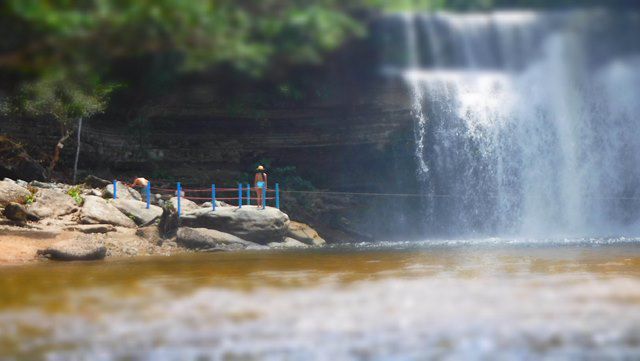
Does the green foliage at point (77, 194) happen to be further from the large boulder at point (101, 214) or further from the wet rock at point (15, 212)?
the wet rock at point (15, 212)

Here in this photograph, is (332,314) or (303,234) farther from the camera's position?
(303,234)

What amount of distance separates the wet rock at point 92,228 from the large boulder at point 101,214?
0.30 metres

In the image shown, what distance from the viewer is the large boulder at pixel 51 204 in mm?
17578

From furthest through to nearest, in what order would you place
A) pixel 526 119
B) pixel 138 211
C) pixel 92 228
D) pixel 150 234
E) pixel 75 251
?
pixel 526 119
pixel 138 211
pixel 150 234
pixel 92 228
pixel 75 251

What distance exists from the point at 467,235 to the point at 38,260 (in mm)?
16395

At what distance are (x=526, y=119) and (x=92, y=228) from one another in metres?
16.2

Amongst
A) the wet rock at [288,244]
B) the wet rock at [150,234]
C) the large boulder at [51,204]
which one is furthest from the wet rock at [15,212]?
the wet rock at [288,244]

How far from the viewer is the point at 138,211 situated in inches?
771

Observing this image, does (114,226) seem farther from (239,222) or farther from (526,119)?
(526,119)

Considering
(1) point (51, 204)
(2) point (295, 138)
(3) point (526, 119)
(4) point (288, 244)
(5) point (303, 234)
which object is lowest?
(4) point (288, 244)

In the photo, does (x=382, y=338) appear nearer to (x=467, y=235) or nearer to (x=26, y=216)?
(x=26, y=216)

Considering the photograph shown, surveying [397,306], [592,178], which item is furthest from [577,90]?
[397,306]

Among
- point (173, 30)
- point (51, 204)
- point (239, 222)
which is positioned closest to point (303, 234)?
point (239, 222)

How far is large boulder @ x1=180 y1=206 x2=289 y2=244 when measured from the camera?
2000cm
